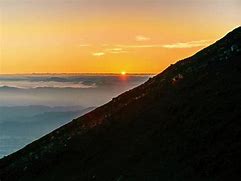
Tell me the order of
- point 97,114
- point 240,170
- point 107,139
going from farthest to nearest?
point 97,114, point 107,139, point 240,170

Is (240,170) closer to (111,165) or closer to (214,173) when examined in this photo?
(214,173)

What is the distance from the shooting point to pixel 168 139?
44.4m

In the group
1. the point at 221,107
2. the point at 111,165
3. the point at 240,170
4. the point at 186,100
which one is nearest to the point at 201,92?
the point at 186,100

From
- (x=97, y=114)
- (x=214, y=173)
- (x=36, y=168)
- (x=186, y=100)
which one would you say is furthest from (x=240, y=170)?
(x=97, y=114)

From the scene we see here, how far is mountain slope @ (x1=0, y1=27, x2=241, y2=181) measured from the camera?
39094mm

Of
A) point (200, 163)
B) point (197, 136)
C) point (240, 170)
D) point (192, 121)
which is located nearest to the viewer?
point (240, 170)

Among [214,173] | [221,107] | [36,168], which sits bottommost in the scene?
[36,168]

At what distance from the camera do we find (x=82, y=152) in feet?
164

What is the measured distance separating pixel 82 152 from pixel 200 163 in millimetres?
14645

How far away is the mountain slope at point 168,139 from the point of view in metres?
39.1

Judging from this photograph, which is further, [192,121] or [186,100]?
[186,100]

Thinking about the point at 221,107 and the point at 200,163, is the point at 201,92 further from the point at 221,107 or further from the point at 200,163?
the point at 200,163

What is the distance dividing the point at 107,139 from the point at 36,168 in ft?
26.1

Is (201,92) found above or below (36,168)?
above
